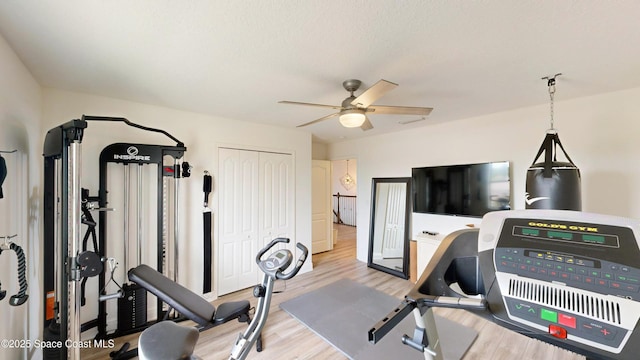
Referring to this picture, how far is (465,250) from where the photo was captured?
1.29 m

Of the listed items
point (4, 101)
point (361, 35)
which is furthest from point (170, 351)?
point (4, 101)

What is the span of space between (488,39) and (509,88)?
1.11 metres

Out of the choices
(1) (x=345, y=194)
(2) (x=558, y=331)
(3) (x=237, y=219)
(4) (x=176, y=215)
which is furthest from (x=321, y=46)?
(1) (x=345, y=194)

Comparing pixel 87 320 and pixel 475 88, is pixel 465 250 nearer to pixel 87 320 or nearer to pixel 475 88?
pixel 475 88

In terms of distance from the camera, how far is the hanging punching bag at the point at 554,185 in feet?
6.66

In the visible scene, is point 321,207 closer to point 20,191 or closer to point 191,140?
point 191,140

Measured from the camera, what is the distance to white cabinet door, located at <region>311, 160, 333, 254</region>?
547cm

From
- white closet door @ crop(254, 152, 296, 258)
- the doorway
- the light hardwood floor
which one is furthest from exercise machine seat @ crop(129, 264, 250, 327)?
the doorway

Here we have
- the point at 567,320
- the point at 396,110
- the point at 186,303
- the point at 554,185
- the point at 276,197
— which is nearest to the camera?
the point at 567,320

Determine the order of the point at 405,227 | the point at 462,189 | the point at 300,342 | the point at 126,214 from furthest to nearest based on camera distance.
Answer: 1. the point at 405,227
2. the point at 462,189
3. the point at 126,214
4. the point at 300,342

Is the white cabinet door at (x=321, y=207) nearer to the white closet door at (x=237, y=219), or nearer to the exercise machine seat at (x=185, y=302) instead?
the white closet door at (x=237, y=219)

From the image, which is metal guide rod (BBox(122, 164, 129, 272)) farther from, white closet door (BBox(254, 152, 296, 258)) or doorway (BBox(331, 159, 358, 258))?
doorway (BBox(331, 159, 358, 258))

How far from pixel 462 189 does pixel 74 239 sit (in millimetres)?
4110

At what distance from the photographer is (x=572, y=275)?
88 centimetres
